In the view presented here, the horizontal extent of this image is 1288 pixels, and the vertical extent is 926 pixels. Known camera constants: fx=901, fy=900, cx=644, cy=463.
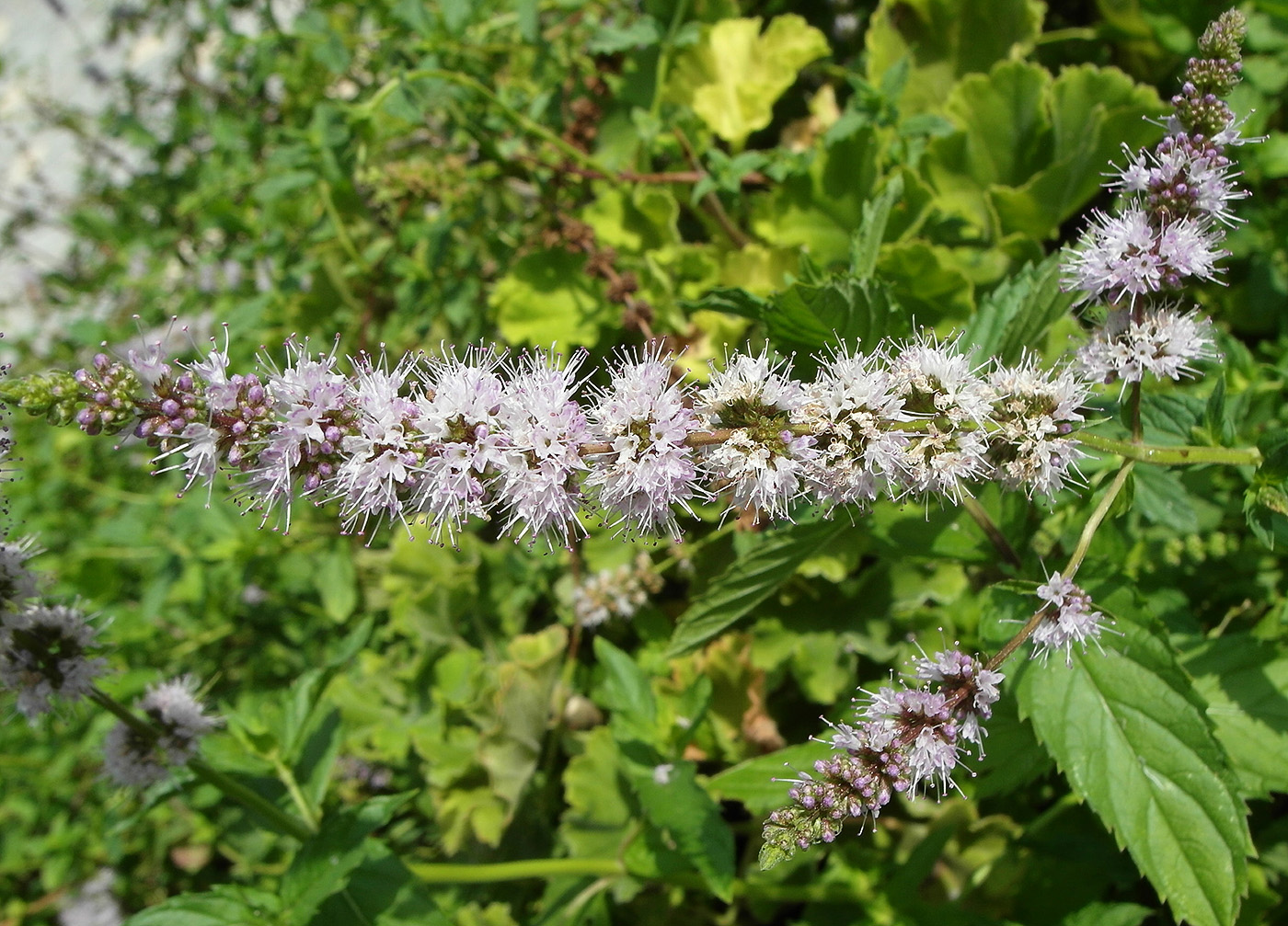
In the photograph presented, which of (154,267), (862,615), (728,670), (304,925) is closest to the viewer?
(304,925)

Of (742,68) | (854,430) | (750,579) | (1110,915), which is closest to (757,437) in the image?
(854,430)

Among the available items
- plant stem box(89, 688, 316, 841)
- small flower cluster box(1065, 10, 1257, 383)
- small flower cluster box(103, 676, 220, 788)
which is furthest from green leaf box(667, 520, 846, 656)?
small flower cluster box(103, 676, 220, 788)

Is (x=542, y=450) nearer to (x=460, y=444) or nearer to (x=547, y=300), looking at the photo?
(x=460, y=444)

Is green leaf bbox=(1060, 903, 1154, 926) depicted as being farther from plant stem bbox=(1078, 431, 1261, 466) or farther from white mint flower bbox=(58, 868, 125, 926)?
white mint flower bbox=(58, 868, 125, 926)

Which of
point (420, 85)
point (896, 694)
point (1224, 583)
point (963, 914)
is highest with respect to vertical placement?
point (420, 85)

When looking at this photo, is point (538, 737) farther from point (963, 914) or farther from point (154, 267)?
point (154, 267)

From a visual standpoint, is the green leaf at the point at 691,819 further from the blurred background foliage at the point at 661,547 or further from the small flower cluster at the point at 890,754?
the small flower cluster at the point at 890,754

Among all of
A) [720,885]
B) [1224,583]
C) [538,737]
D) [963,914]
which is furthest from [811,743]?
[1224,583]

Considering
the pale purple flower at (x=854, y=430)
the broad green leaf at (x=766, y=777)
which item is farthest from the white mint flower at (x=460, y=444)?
the broad green leaf at (x=766, y=777)
